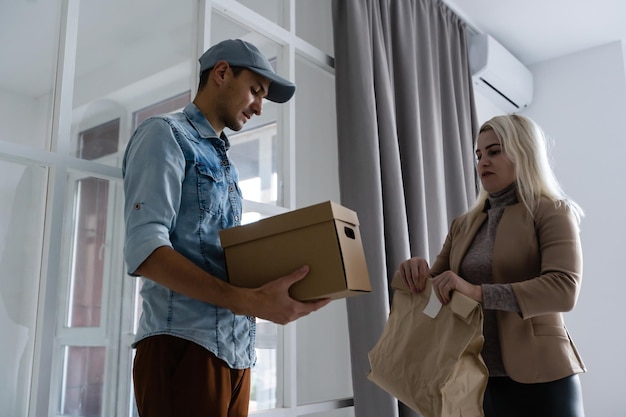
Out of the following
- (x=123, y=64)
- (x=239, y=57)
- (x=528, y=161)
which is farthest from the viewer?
(x=528, y=161)

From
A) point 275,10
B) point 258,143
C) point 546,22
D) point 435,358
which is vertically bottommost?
point 435,358

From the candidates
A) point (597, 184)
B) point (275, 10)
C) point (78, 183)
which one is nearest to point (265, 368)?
point (78, 183)

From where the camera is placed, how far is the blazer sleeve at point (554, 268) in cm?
146

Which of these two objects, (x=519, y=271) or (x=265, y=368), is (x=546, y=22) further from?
(x=265, y=368)

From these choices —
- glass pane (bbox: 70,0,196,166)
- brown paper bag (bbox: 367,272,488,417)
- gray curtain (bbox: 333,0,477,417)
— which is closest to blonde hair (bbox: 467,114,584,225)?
brown paper bag (bbox: 367,272,488,417)

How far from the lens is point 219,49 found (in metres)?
1.31

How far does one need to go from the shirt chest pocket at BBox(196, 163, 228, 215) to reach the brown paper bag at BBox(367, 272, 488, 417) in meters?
0.63

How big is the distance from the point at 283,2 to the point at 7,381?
1.62 metres

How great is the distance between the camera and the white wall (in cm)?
339

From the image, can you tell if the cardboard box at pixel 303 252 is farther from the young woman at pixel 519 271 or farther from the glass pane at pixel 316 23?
the glass pane at pixel 316 23

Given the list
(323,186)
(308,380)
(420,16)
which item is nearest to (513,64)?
(420,16)

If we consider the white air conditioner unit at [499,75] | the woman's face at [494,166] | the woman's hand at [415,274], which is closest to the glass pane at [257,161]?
the woman's hand at [415,274]

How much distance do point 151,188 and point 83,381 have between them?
604 mm

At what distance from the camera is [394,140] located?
2.34 meters
